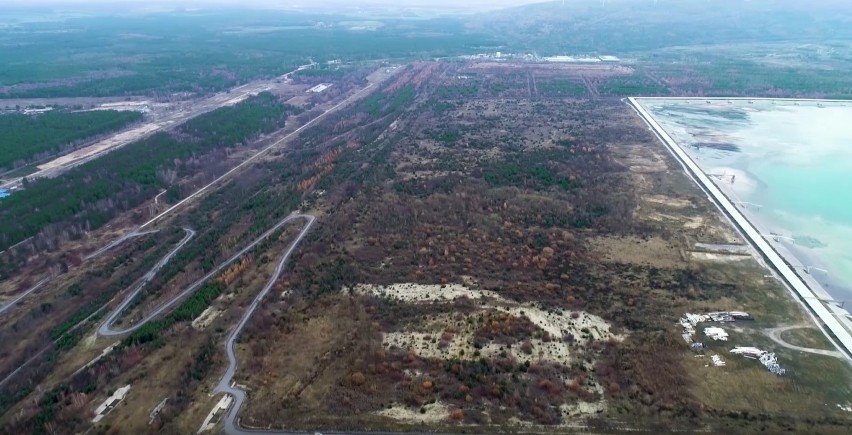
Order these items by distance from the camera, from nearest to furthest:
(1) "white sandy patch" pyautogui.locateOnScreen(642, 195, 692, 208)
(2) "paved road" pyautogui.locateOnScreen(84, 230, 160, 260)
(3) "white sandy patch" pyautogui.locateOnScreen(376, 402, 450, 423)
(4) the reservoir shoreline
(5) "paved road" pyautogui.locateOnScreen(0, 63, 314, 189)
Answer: (3) "white sandy patch" pyautogui.locateOnScreen(376, 402, 450, 423)
(4) the reservoir shoreline
(2) "paved road" pyautogui.locateOnScreen(84, 230, 160, 260)
(1) "white sandy patch" pyautogui.locateOnScreen(642, 195, 692, 208)
(5) "paved road" pyautogui.locateOnScreen(0, 63, 314, 189)

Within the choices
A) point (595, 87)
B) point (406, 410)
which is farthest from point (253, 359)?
point (595, 87)

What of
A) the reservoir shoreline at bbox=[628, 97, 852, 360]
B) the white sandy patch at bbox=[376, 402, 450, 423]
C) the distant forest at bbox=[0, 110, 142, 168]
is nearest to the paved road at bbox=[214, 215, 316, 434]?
the white sandy patch at bbox=[376, 402, 450, 423]

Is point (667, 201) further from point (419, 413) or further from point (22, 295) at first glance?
point (22, 295)

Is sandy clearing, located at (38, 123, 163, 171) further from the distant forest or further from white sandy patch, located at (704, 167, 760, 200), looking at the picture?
white sandy patch, located at (704, 167, 760, 200)

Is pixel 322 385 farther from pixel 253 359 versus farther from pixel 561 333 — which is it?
pixel 561 333

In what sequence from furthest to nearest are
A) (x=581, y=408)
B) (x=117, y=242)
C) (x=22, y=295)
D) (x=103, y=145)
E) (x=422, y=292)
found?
(x=103, y=145), (x=117, y=242), (x=22, y=295), (x=422, y=292), (x=581, y=408)

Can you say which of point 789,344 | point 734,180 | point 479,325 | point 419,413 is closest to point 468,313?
point 479,325

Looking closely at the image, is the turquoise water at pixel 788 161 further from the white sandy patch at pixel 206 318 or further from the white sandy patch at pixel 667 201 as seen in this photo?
the white sandy patch at pixel 206 318

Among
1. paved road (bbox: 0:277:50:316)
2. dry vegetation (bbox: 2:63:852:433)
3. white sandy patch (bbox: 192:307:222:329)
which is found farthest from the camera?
paved road (bbox: 0:277:50:316)
